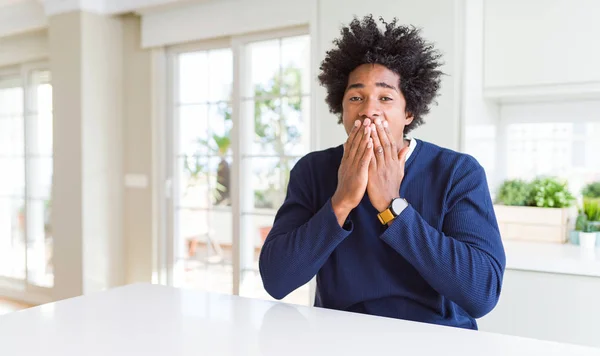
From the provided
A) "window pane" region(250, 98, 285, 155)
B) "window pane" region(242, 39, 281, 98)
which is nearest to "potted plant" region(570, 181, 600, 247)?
"window pane" region(250, 98, 285, 155)

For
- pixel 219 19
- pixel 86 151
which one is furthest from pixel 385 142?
pixel 86 151

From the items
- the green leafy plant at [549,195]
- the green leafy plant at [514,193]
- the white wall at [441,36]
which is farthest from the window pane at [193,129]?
the green leafy plant at [549,195]

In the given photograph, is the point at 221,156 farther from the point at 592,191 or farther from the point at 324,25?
the point at 592,191

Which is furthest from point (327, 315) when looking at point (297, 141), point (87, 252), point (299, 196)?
point (87, 252)

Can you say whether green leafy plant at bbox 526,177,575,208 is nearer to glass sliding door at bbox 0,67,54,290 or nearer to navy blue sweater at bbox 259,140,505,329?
navy blue sweater at bbox 259,140,505,329

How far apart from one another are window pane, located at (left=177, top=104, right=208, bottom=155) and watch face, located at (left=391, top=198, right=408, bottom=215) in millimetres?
2701

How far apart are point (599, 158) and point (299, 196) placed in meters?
1.87

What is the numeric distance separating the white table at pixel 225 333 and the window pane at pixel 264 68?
2380 mm

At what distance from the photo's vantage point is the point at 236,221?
358cm

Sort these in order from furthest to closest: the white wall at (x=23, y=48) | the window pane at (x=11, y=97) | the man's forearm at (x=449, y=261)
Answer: the window pane at (x=11, y=97) < the white wall at (x=23, y=48) < the man's forearm at (x=449, y=261)

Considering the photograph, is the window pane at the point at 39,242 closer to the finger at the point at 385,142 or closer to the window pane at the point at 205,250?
the window pane at the point at 205,250

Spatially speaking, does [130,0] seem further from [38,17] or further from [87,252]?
[87,252]

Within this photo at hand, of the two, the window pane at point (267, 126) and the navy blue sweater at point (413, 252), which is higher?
the window pane at point (267, 126)

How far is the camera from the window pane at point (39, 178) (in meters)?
4.79
